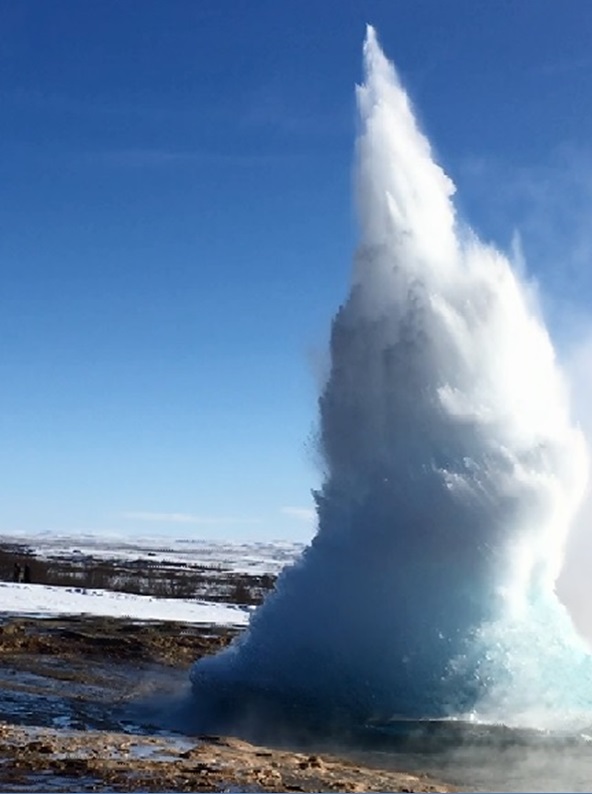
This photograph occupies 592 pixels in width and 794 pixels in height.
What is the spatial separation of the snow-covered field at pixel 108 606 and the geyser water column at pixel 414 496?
16142 millimetres

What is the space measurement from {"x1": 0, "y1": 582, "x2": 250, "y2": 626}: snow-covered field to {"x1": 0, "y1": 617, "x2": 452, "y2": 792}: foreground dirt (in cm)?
982

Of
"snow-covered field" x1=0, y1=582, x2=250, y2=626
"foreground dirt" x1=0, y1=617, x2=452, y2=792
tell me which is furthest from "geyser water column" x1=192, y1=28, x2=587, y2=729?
"snow-covered field" x1=0, y1=582, x2=250, y2=626

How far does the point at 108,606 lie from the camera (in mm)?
34938

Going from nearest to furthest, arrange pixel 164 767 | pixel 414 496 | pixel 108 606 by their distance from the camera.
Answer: pixel 164 767 → pixel 414 496 → pixel 108 606

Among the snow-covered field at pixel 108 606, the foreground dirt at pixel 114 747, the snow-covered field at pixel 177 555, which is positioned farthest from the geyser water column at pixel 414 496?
the snow-covered field at pixel 177 555

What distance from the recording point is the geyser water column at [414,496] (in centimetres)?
1529

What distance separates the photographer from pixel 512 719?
48.3 feet

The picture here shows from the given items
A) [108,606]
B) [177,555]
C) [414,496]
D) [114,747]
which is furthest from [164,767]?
[177,555]

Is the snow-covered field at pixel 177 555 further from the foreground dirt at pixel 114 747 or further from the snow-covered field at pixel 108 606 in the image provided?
the foreground dirt at pixel 114 747

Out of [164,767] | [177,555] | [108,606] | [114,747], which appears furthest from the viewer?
[177,555]

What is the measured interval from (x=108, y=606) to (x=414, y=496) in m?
21.9

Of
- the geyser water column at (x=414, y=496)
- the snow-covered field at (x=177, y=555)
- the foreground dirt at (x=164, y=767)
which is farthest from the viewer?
the snow-covered field at (x=177, y=555)

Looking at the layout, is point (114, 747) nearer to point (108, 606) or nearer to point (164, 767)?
point (164, 767)

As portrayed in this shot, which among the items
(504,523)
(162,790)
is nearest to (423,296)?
(504,523)
